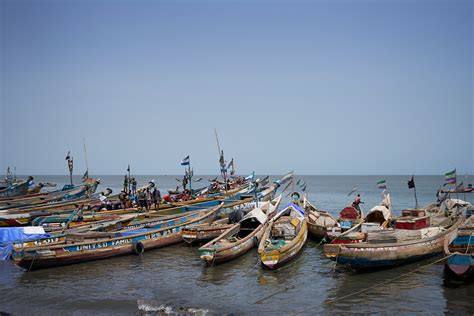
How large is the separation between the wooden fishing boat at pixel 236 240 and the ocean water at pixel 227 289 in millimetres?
563

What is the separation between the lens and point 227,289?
52.6 feet

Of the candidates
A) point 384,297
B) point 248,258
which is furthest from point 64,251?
point 384,297

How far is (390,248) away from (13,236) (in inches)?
760

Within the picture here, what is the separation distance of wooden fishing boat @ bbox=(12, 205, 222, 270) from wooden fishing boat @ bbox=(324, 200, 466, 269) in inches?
418

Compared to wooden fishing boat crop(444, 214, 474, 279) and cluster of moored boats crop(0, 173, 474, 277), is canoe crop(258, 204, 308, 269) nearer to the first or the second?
cluster of moored boats crop(0, 173, 474, 277)

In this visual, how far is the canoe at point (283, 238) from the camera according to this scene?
58.6 feet

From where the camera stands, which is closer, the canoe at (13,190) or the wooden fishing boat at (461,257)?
the wooden fishing boat at (461,257)

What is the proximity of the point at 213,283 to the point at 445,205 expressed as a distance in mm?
19883

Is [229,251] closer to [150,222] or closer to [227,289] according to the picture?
[227,289]

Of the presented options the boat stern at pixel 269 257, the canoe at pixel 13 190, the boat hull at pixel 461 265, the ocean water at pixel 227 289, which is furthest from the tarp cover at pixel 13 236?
the canoe at pixel 13 190

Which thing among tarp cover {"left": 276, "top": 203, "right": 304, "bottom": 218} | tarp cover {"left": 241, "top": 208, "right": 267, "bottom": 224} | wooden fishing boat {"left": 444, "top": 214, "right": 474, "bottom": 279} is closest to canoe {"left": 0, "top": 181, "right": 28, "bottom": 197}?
tarp cover {"left": 241, "top": 208, "right": 267, "bottom": 224}

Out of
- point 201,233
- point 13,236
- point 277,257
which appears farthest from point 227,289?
point 13,236

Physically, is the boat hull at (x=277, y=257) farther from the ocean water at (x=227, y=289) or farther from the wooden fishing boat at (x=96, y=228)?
the wooden fishing boat at (x=96, y=228)

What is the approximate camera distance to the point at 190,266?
64.4ft
